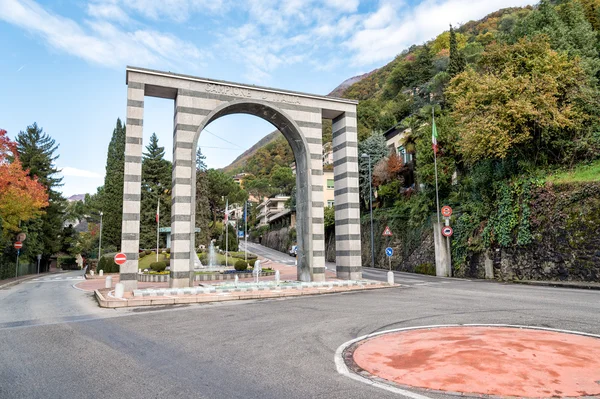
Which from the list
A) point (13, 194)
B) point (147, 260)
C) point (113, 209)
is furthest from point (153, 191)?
point (13, 194)

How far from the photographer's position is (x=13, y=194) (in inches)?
1507

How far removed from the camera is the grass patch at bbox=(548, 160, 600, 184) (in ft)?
63.4

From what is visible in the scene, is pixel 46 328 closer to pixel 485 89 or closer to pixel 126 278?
pixel 126 278

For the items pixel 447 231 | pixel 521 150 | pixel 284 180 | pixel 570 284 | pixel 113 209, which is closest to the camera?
pixel 570 284

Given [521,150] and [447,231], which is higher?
[521,150]

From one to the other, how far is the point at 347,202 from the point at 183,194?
961 centimetres

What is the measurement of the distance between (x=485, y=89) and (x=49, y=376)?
23.2 meters

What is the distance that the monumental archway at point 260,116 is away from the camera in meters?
19.1

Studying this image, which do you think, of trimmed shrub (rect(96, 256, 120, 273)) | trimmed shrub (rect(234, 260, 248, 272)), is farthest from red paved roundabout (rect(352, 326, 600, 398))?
trimmed shrub (rect(96, 256, 120, 273))

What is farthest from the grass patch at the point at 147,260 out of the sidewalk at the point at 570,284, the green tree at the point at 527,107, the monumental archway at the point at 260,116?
the sidewalk at the point at 570,284

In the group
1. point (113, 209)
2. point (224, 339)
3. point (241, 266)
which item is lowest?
point (224, 339)

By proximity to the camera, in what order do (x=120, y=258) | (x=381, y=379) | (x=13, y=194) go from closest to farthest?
(x=381, y=379) < (x=120, y=258) < (x=13, y=194)

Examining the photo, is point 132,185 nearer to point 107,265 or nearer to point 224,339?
point 224,339

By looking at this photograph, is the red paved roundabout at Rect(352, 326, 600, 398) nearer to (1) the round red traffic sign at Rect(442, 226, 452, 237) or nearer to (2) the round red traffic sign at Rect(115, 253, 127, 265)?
(2) the round red traffic sign at Rect(115, 253, 127, 265)
